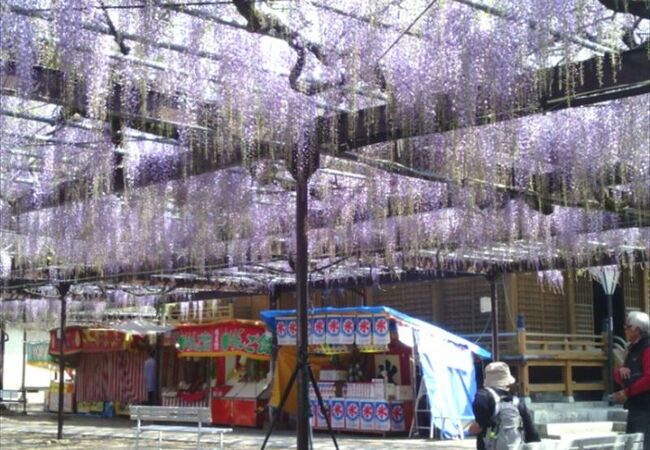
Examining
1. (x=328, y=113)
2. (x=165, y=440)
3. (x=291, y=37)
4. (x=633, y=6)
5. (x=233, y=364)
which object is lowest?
(x=165, y=440)

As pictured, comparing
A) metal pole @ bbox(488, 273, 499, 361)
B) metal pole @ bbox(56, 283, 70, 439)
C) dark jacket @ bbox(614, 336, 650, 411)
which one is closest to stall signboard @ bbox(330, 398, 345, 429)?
metal pole @ bbox(488, 273, 499, 361)

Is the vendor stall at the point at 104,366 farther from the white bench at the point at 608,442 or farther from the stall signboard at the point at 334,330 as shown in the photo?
the white bench at the point at 608,442

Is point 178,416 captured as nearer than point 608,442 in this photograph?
No

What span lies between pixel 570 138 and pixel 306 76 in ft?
8.99

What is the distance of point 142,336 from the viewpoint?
789 inches

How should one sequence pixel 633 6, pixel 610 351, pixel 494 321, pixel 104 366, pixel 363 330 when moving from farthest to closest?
1. pixel 104 366
2. pixel 610 351
3. pixel 363 330
4. pixel 494 321
5. pixel 633 6

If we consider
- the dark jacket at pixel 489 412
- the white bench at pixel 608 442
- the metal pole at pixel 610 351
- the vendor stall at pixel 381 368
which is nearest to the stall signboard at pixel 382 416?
the vendor stall at pixel 381 368

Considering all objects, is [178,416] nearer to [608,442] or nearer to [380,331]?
[380,331]

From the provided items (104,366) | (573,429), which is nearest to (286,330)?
(573,429)

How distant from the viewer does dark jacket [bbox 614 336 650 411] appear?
598 centimetres

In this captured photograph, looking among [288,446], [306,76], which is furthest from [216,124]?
[288,446]

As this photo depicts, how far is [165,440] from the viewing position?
14.7 meters

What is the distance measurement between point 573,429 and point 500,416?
233 inches

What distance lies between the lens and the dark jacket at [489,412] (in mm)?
5133
